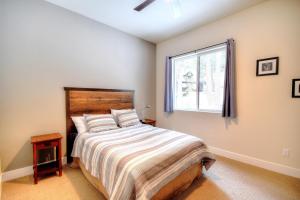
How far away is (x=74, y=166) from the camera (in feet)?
8.47

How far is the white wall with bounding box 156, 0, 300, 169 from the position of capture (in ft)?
7.47

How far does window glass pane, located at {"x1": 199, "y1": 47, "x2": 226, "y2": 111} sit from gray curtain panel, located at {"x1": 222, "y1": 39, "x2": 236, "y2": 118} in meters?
0.23

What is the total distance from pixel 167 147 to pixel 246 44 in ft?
7.91

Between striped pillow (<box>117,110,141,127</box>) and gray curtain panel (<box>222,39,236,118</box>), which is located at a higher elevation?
gray curtain panel (<box>222,39,236,118</box>)

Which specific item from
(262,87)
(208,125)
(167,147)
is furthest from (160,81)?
(167,147)

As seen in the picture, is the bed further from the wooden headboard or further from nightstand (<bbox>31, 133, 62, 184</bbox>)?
nightstand (<bbox>31, 133, 62, 184</bbox>)

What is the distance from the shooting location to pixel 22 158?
7.47 ft

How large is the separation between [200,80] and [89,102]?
99.6 inches

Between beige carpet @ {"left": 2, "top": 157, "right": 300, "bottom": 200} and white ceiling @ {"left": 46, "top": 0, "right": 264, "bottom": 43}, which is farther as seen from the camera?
white ceiling @ {"left": 46, "top": 0, "right": 264, "bottom": 43}

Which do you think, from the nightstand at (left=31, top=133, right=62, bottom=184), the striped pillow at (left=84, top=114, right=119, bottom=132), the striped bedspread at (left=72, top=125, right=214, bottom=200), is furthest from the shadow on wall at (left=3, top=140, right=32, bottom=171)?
the striped pillow at (left=84, top=114, right=119, bottom=132)

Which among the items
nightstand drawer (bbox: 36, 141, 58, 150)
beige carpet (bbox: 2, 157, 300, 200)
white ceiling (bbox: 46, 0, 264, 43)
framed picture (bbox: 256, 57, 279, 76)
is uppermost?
white ceiling (bbox: 46, 0, 264, 43)

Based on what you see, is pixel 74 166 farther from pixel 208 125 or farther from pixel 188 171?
pixel 208 125

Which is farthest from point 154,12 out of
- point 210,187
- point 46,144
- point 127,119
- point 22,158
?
point 22,158

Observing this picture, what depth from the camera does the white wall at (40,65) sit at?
2.15 metres
